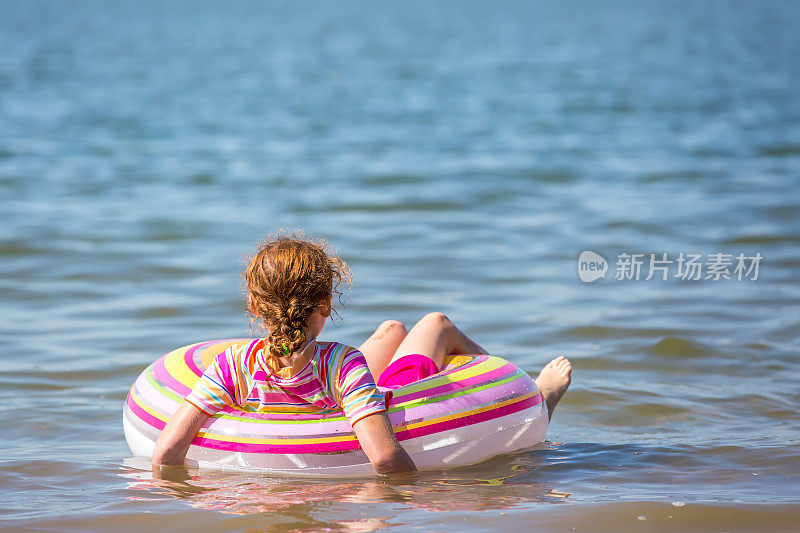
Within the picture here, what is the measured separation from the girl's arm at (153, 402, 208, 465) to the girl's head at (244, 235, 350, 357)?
458 millimetres

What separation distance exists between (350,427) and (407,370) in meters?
0.53

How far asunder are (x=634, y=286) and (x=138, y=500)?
190 inches

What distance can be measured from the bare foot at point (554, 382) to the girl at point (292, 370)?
3.19 ft

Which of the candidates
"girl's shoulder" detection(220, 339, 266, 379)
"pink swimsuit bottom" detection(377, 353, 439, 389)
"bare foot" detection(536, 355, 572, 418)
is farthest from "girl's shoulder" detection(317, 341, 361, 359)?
"bare foot" detection(536, 355, 572, 418)

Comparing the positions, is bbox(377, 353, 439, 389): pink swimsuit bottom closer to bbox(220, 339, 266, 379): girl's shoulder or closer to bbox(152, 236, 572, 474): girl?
bbox(152, 236, 572, 474): girl

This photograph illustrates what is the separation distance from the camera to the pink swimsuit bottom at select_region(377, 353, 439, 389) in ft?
13.2

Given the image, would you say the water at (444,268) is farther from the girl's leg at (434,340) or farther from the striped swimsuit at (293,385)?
the girl's leg at (434,340)

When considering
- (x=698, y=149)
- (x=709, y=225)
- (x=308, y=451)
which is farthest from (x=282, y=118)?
(x=308, y=451)

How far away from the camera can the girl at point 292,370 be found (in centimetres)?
342

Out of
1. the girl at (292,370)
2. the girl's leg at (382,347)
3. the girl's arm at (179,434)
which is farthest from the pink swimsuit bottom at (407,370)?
the girl's arm at (179,434)

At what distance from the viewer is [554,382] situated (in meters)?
4.49

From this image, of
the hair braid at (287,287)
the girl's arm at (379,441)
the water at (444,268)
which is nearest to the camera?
the hair braid at (287,287)

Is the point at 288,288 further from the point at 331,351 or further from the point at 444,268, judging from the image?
the point at 444,268

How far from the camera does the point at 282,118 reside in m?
18.8
